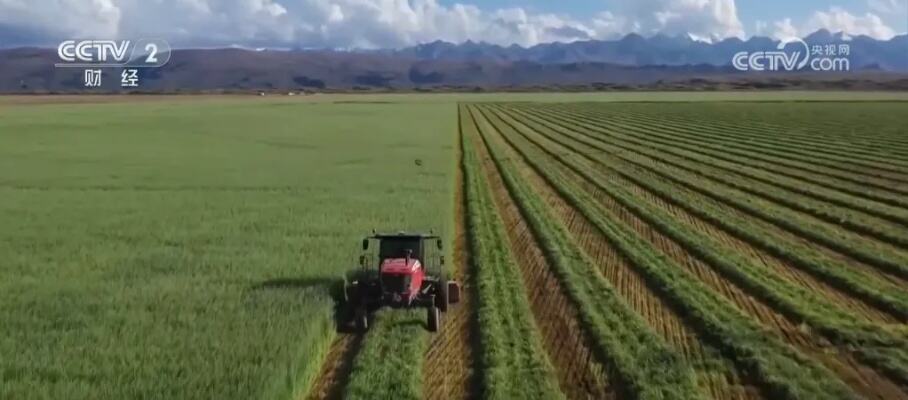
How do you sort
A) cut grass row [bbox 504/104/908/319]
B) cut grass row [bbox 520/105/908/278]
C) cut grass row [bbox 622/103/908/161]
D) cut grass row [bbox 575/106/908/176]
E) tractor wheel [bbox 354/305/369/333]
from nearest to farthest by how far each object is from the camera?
tractor wheel [bbox 354/305/369/333] → cut grass row [bbox 504/104/908/319] → cut grass row [bbox 520/105/908/278] → cut grass row [bbox 575/106/908/176] → cut grass row [bbox 622/103/908/161]

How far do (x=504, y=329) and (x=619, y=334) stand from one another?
4.56 ft

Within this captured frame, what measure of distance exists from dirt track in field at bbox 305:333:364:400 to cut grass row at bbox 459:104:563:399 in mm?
1468

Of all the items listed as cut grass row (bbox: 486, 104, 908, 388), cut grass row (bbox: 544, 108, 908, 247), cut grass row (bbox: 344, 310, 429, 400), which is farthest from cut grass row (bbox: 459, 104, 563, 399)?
cut grass row (bbox: 544, 108, 908, 247)

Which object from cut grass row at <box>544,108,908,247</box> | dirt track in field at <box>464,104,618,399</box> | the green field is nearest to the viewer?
the green field

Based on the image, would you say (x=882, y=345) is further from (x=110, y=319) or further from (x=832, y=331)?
(x=110, y=319)

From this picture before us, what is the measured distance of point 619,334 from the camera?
1175 cm

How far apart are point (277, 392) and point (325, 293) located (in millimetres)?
4014

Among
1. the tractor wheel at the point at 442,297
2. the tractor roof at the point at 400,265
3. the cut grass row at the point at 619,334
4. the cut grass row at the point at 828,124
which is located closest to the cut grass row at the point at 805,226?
the cut grass row at the point at 619,334

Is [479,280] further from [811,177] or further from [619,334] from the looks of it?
[811,177]

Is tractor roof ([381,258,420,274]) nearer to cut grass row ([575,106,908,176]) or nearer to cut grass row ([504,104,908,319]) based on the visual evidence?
cut grass row ([504,104,908,319])

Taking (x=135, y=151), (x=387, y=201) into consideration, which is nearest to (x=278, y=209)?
(x=387, y=201)

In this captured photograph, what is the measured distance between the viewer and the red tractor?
39.1ft

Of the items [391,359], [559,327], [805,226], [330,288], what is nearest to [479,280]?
[330,288]

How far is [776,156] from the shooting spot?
127 feet
